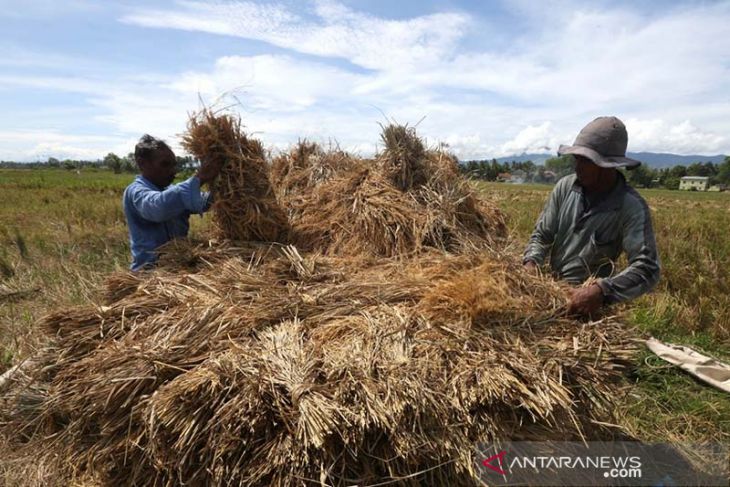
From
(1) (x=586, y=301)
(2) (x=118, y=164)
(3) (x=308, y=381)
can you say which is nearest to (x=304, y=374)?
(3) (x=308, y=381)

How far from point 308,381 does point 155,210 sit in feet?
5.84

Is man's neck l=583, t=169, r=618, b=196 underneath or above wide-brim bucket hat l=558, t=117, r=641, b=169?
underneath

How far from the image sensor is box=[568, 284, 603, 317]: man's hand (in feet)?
6.16

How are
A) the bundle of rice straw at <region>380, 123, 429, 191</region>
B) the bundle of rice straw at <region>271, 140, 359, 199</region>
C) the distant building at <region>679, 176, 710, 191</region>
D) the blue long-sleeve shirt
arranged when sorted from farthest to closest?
the distant building at <region>679, 176, 710, 191</region> < the bundle of rice straw at <region>271, 140, 359, 199</region> < the bundle of rice straw at <region>380, 123, 429, 191</region> < the blue long-sleeve shirt

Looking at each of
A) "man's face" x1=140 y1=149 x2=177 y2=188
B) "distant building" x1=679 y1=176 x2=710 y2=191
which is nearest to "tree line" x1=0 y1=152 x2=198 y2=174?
"man's face" x1=140 y1=149 x2=177 y2=188

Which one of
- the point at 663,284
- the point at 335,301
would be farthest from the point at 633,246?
the point at 663,284

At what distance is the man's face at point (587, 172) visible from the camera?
2209 mm

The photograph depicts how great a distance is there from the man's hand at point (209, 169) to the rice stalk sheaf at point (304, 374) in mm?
530

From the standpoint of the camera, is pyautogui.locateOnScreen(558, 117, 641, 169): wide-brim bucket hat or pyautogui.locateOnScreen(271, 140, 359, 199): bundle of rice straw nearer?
pyautogui.locateOnScreen(558, 117, 641, 169): wide-brim bucket hat

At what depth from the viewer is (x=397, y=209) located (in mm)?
2887

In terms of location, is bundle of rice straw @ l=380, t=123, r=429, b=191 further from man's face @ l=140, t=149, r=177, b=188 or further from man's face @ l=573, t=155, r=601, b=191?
man's face @ l=140, t=149, r=177, b=188

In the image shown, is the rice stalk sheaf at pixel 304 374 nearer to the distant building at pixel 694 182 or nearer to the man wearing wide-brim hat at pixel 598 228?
the man wearing wide-brim hat at pixel 598 228

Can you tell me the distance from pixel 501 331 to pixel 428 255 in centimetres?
87

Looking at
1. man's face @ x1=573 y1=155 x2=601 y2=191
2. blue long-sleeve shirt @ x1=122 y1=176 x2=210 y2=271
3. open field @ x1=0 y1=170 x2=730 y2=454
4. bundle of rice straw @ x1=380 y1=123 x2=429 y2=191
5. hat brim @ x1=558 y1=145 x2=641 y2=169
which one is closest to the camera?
hat brim @ x1=558 y1=145 x2=641 y2=169
